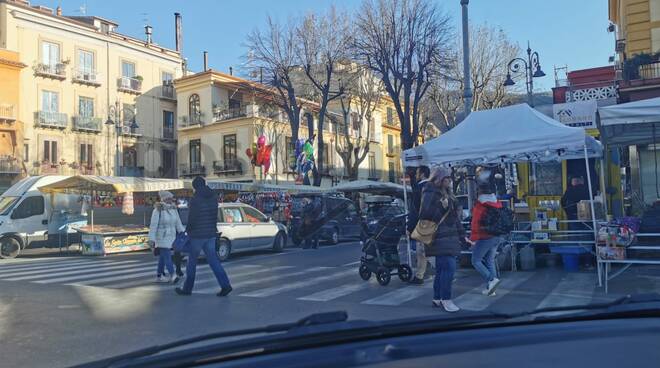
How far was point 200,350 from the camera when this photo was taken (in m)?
1.76

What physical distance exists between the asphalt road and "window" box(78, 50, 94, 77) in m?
27.6

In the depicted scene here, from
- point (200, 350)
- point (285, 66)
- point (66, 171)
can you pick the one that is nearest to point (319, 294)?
point (200, 350)

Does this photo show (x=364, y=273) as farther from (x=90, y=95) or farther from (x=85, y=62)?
(x=85, y=62)

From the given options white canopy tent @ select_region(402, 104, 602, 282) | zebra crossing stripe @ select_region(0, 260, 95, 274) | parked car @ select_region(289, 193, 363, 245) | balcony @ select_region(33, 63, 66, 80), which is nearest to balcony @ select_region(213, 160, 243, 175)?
balcony @ select_region(33, 63, 66, 80)

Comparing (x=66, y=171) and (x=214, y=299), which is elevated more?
(x=66, y=171)

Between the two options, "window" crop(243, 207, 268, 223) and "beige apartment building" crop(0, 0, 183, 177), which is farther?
"beige apartment building" crop(0, 0, 183, 177)

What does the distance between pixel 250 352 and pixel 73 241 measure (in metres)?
21.1

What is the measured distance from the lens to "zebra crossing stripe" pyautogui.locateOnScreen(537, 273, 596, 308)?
7402 millimetres

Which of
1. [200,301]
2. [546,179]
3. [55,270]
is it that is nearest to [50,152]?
[55,270]

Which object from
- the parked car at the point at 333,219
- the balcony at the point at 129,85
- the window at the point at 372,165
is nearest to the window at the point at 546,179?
the parked car at the point at 333,219

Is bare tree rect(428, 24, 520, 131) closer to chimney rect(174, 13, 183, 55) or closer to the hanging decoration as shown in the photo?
the hanging decoration

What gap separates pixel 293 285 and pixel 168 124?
36.0 metres

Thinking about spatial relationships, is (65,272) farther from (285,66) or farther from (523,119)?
(285,66)

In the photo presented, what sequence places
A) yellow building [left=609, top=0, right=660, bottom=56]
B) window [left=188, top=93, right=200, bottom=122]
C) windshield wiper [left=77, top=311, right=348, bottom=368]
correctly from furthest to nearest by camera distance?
window [left=188, top=93, right=200, bottom=122], yellow building [left=609, top=0, right=660, bottom=56], windshield wiper [left=77, top=311, right=348, bottom=368]
